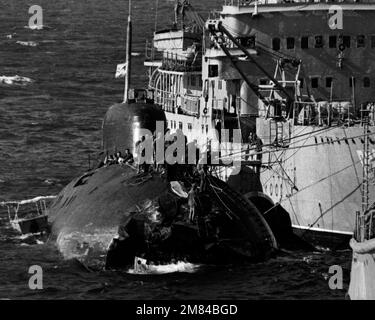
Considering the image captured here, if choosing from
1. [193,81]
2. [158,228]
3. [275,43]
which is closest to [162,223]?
[158,228]

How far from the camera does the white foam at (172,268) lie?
2366 inches

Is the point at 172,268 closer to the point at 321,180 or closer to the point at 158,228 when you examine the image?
the point at 158,228

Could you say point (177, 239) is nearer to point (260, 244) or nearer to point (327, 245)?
point (260, 244)

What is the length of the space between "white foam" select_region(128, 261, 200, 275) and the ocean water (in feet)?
0.22

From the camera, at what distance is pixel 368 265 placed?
44594 mm

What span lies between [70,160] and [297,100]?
24.5 meters

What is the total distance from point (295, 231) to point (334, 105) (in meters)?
6.96

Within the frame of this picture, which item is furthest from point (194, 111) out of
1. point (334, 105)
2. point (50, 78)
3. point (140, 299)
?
point (50, 78)

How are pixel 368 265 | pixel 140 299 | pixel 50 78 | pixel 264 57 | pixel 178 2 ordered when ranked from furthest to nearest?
pixel 50 78 < pixel 178 2 < pixel 264 57 < pixel 140 299 < pixel 368 265

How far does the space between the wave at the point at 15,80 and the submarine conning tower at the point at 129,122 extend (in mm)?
56135

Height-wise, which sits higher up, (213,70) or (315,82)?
(213,70)

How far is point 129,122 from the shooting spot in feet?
247

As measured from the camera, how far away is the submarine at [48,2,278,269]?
60188 mm

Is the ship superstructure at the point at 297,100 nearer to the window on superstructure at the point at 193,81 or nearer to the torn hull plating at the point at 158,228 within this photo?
the window on superstructure at the point at 193,81
